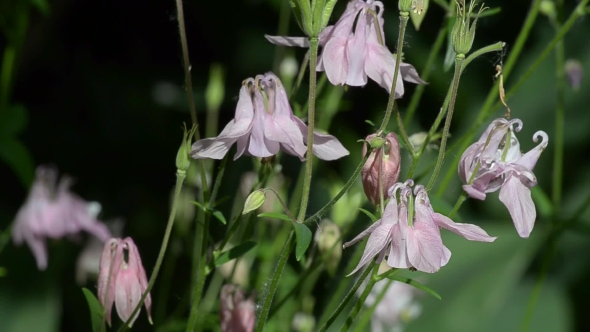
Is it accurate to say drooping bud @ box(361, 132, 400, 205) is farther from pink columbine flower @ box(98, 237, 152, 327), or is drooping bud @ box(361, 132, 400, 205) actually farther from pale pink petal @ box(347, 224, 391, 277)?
pink columbine flower @ box(98, 237, 152, 327)

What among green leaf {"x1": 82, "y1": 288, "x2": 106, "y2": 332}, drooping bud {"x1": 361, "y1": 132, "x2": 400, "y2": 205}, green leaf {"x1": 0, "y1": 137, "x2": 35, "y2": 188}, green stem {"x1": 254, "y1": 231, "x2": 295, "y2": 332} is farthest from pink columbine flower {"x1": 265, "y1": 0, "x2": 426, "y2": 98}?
green leaf {"x1": 0, "y1": 137, "x2": 35, "y2": 188}

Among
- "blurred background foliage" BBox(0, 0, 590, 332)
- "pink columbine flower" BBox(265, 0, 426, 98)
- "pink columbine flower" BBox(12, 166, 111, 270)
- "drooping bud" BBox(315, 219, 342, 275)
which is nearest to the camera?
"pink columbine flower" BBox(265, 0, 426, 98)

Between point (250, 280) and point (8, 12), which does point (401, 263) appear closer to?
point (250, 280)

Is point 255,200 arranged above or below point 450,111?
below

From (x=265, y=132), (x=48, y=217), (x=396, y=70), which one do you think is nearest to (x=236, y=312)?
(x=265, y=132)

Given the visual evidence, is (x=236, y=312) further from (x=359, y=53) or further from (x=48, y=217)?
(x=48, y=217)
